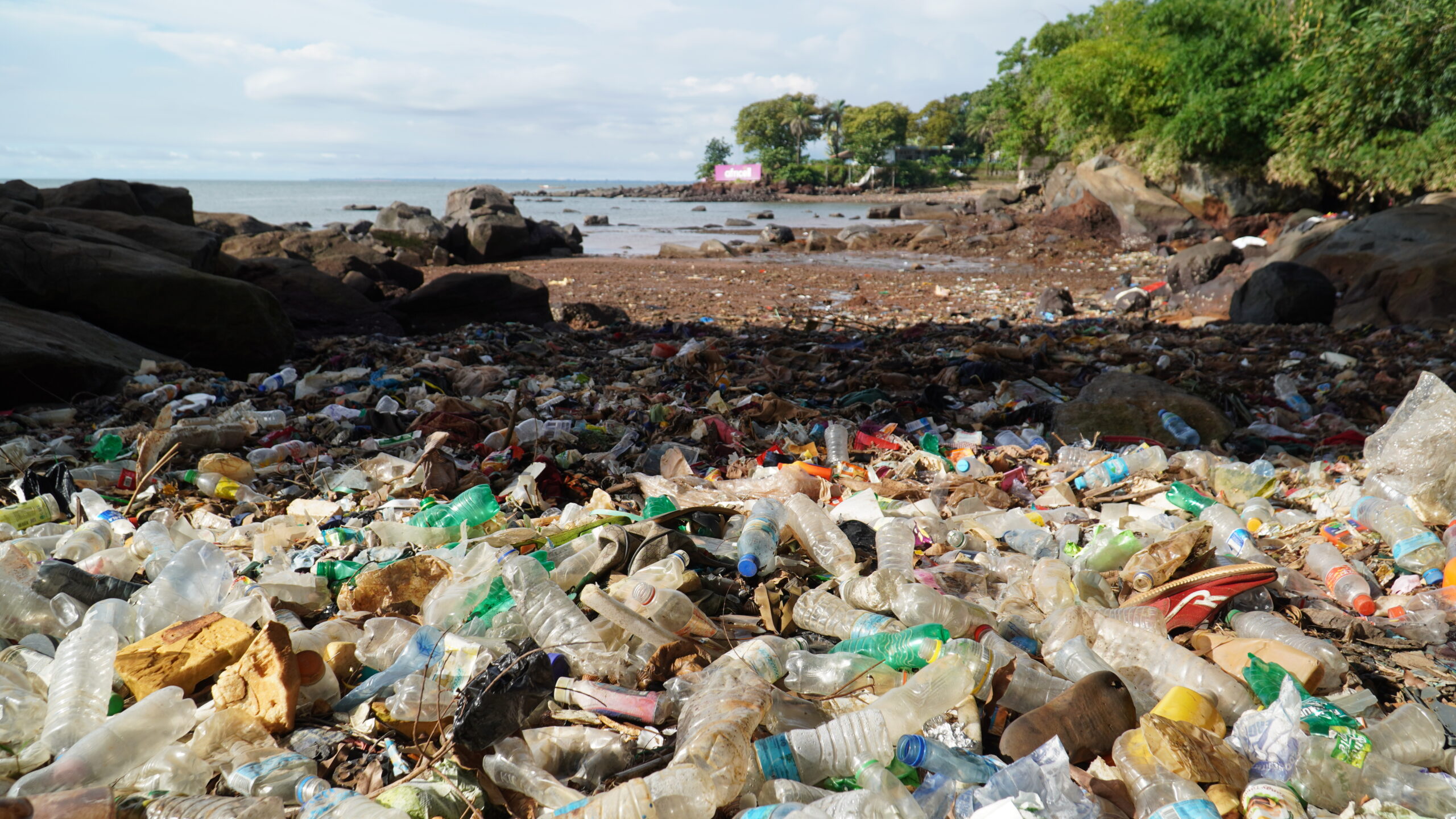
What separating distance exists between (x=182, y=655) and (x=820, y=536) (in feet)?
5.85

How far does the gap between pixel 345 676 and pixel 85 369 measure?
4.62m

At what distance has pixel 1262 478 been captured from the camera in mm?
3475

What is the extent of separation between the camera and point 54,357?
4.98m

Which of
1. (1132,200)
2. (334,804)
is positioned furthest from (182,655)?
(1132,200)

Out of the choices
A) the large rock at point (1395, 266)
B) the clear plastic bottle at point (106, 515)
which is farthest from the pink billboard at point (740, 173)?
the clear plastic bottle at point (106, 515)

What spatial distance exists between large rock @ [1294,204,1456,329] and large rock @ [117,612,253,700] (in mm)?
9184

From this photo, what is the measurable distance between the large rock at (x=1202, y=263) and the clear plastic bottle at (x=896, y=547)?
Answer: 10720mm

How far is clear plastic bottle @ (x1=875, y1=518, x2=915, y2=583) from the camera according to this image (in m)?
2.53

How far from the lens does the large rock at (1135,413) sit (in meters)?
4.38

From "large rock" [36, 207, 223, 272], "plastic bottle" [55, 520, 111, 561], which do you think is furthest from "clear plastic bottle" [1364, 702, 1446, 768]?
"large rock" [36, 207, 223, 272]

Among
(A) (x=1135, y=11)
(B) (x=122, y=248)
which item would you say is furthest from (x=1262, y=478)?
(A) (x=1135, y=11)

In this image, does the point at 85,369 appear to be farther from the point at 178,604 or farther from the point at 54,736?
the point at 54,736

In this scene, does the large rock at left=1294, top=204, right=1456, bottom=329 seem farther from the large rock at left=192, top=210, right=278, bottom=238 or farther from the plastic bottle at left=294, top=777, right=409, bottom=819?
the large rock at left=192, top=210, right=278, bottom=238

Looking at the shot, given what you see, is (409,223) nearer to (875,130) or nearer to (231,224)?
(231,224)
